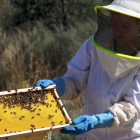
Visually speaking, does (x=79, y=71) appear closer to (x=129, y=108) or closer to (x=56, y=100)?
(x=56, y=100)

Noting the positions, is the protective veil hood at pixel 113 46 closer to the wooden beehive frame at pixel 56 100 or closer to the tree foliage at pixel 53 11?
the wooden beehive frame at pixel 56 100

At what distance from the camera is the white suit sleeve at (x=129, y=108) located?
288 centimetres

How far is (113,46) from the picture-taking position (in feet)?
9.97

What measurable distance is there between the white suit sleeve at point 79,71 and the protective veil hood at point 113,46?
24 cm

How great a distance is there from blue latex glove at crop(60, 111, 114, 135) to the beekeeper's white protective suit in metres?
0.07

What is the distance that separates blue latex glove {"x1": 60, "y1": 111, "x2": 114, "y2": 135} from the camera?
2723mm

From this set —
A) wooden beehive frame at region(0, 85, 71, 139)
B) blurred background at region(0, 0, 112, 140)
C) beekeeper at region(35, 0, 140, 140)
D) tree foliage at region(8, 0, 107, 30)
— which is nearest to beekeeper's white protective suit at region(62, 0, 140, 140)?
beekeeper at region(35, 0, 140, 140)

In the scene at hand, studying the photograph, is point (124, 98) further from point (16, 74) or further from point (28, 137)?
point (16, 74)

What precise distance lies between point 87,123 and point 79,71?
78 centimetres

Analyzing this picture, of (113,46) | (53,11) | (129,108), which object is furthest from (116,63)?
(53,11)

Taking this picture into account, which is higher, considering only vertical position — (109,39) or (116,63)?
(109,39)

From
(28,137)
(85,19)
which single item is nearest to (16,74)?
(28,137)

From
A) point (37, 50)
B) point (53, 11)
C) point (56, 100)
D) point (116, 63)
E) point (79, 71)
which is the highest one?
point (116, 63)

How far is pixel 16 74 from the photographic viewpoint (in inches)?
252
